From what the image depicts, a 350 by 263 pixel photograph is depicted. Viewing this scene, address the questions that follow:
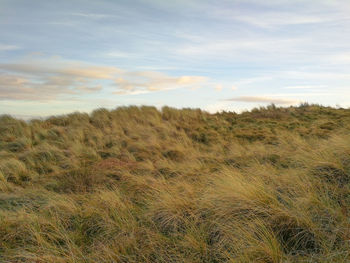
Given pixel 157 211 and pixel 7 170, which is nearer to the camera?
pixel 157 211

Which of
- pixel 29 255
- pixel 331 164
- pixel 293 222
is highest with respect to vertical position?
pixel 331 164

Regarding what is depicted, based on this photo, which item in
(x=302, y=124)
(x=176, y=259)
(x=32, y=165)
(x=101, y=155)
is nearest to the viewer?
(x=176, y=259)

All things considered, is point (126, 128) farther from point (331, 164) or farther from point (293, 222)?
point (293, 222)

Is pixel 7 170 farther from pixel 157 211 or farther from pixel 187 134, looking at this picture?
pixel 187 134

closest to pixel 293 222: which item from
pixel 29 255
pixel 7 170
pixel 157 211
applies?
pixel 157 211

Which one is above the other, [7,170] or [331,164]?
[331,164]

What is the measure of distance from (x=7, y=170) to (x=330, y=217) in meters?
7.40

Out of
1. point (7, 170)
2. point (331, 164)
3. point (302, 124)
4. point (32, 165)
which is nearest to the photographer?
point (331, 164)

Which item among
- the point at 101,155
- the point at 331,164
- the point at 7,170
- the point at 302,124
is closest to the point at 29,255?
the point at 331,164

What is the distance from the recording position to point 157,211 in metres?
3.76

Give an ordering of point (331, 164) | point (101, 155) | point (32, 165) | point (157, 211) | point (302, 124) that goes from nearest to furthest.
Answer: point (157, 211) → point (331, 164) → point (32, 165) → point (101, 155) → point (302, 124)

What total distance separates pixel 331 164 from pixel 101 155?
6.93 metres

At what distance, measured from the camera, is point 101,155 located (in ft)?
31.1

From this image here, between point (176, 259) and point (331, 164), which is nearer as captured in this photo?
point (176, 259)
